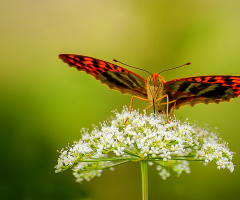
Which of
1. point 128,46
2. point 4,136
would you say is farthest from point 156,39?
point 4,136

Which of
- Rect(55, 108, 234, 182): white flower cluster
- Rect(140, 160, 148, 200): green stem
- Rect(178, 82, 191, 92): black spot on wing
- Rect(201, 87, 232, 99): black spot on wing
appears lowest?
Rect(140, 160, 148, 200): green stem

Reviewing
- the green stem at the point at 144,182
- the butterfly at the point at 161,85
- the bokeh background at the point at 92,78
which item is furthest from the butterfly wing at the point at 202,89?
the bokeh background at the point at 92,78

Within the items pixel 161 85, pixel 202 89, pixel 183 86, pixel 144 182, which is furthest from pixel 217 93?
pixel 144 182

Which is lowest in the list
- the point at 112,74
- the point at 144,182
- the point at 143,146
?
the point at 144,182

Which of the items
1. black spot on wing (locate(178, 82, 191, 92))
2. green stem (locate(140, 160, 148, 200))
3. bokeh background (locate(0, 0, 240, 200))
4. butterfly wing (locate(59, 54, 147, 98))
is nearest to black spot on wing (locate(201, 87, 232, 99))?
black spot on wing (locate(178, 82, 191, 92))

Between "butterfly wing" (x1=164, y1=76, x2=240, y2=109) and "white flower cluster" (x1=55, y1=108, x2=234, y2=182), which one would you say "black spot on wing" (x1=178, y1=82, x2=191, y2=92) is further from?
"white flower cluster" (x1=55, y1=108, x2=234, y2=182)

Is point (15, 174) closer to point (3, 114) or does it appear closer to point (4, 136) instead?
point (4, 136)

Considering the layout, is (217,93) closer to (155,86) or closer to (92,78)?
(155,86)
